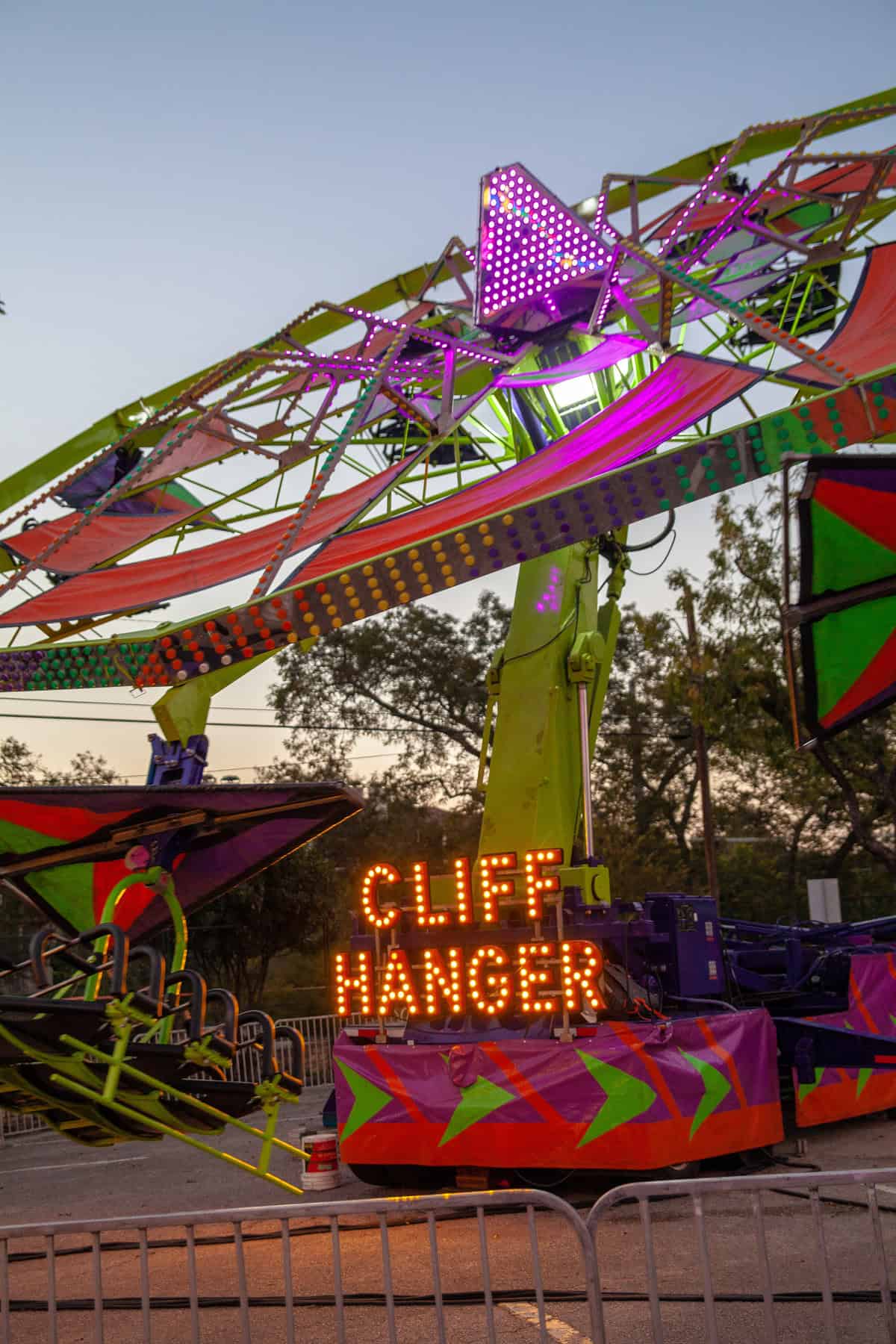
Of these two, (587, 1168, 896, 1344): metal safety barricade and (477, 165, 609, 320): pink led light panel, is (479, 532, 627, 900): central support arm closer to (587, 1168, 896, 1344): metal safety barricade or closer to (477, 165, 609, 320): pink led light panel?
(477, 165, 609, 320): pink led light panel

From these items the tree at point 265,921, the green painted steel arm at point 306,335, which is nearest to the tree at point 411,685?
the tree at point 265,921

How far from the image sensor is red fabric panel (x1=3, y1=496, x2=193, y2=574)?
45.6 feet

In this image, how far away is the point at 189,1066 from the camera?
231 inches

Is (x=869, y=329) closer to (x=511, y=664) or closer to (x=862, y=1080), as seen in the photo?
(x=511, y=664)

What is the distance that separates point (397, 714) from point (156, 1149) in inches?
919

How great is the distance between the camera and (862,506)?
18.1ft

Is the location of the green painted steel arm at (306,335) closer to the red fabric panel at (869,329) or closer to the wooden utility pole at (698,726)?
the red fabric panel at (869,329)

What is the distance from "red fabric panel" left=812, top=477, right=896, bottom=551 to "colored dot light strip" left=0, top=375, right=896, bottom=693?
6.32 feet

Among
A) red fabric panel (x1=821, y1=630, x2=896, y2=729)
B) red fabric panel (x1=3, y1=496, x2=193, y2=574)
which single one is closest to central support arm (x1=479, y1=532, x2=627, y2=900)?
red fabric panel (x1=3, y1=496, x2=193, y2=574)

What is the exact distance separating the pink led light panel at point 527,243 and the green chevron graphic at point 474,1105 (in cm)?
705

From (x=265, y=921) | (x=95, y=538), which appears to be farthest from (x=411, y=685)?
(x=95, y=538)

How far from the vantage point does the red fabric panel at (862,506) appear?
5445mm

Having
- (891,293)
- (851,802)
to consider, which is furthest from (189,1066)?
(851,802)

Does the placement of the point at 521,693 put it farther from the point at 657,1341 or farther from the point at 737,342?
Result: the point at 657,1341
